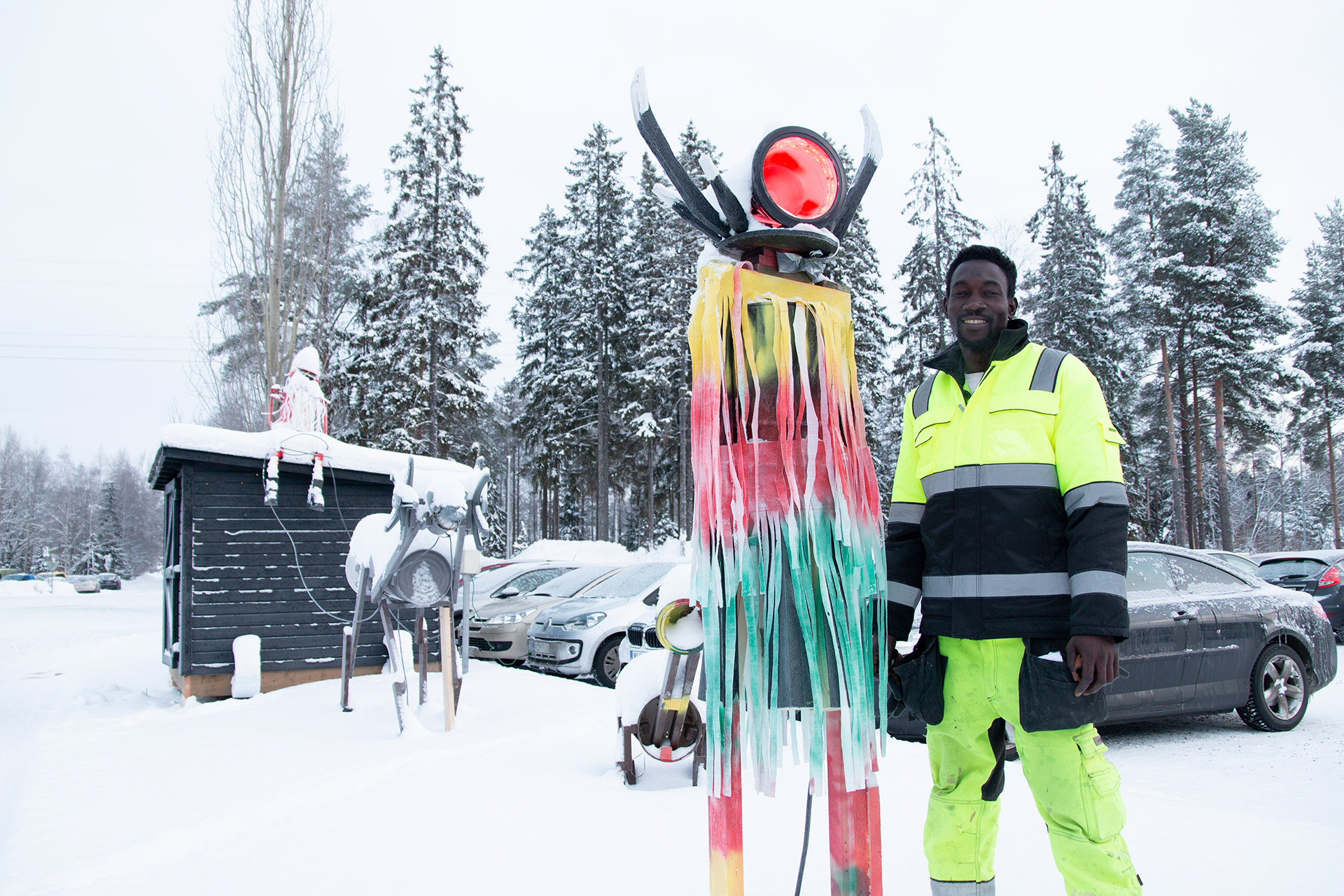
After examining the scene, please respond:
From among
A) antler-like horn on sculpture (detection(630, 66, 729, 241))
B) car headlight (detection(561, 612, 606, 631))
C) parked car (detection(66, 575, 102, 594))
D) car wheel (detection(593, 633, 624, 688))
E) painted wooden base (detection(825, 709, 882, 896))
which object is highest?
antler-like horn on sculpture (detection(630, 66, 729, 241))

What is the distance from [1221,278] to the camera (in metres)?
21.1

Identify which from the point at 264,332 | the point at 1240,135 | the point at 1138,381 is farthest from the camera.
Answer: the point at 1138,381

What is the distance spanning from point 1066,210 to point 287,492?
22638 mm

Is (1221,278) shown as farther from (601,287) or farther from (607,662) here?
(607,662)

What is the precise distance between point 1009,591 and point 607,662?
7.13 meters

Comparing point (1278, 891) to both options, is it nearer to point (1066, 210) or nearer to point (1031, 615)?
point (1031, 615)

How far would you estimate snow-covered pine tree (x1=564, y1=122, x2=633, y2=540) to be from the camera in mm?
24391

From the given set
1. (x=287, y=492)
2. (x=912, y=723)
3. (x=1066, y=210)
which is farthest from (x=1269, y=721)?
(x=1066, y=210)

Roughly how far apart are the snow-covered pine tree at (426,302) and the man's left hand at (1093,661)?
772 inches

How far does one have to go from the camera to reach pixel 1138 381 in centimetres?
2456

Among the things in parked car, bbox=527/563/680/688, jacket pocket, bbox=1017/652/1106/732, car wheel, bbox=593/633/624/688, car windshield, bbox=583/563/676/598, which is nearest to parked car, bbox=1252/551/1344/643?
car windshield, bbox=583/563/676/598

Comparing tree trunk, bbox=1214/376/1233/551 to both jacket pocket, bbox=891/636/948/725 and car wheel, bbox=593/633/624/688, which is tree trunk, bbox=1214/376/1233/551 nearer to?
car wheel, bbox=593/633/624/688

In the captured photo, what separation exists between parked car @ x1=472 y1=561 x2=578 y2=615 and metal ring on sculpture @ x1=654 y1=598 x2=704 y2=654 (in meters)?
9.12

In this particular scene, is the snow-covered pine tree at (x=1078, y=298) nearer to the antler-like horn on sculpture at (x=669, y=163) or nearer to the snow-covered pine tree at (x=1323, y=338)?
the snow-covered pine tree at (x=1323, y=338)
